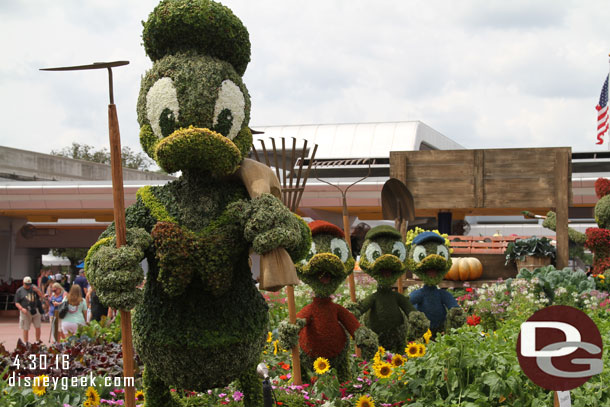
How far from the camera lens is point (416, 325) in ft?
21.6

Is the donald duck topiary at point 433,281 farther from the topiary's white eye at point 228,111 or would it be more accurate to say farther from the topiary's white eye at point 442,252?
the topiary's white eye at point 228,111

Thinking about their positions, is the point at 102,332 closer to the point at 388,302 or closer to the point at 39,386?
the point at 39,386

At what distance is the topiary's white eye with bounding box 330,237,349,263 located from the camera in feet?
19.7

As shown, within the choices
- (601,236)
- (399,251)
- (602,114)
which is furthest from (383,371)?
(602,114)

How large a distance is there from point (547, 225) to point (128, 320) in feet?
33.4

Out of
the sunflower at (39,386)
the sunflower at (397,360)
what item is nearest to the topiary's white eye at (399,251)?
the sunflower at (397,360)

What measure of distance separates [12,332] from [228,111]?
11.9 m

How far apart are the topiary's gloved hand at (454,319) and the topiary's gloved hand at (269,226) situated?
148 inches

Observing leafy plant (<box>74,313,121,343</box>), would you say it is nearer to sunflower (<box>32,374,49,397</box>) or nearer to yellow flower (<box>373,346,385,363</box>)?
sunflower (<box>32,374,49,397</box>)

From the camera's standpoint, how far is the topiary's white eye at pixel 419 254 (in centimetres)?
738

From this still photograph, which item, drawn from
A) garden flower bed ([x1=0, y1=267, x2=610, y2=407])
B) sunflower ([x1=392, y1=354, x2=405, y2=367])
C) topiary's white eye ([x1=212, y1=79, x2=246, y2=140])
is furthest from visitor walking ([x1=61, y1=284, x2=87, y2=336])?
topiary's white eye ([x1=212, y1=79, x2=246, y2=140])

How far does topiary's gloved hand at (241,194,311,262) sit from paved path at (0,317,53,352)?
849 cm

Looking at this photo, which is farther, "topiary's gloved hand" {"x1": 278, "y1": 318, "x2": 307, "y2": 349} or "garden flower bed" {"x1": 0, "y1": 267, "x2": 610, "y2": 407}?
"topiary's gloved hand" {"x1": 278, "y1": 318, "x2": 307, "y2": 349}

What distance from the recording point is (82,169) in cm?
2747
